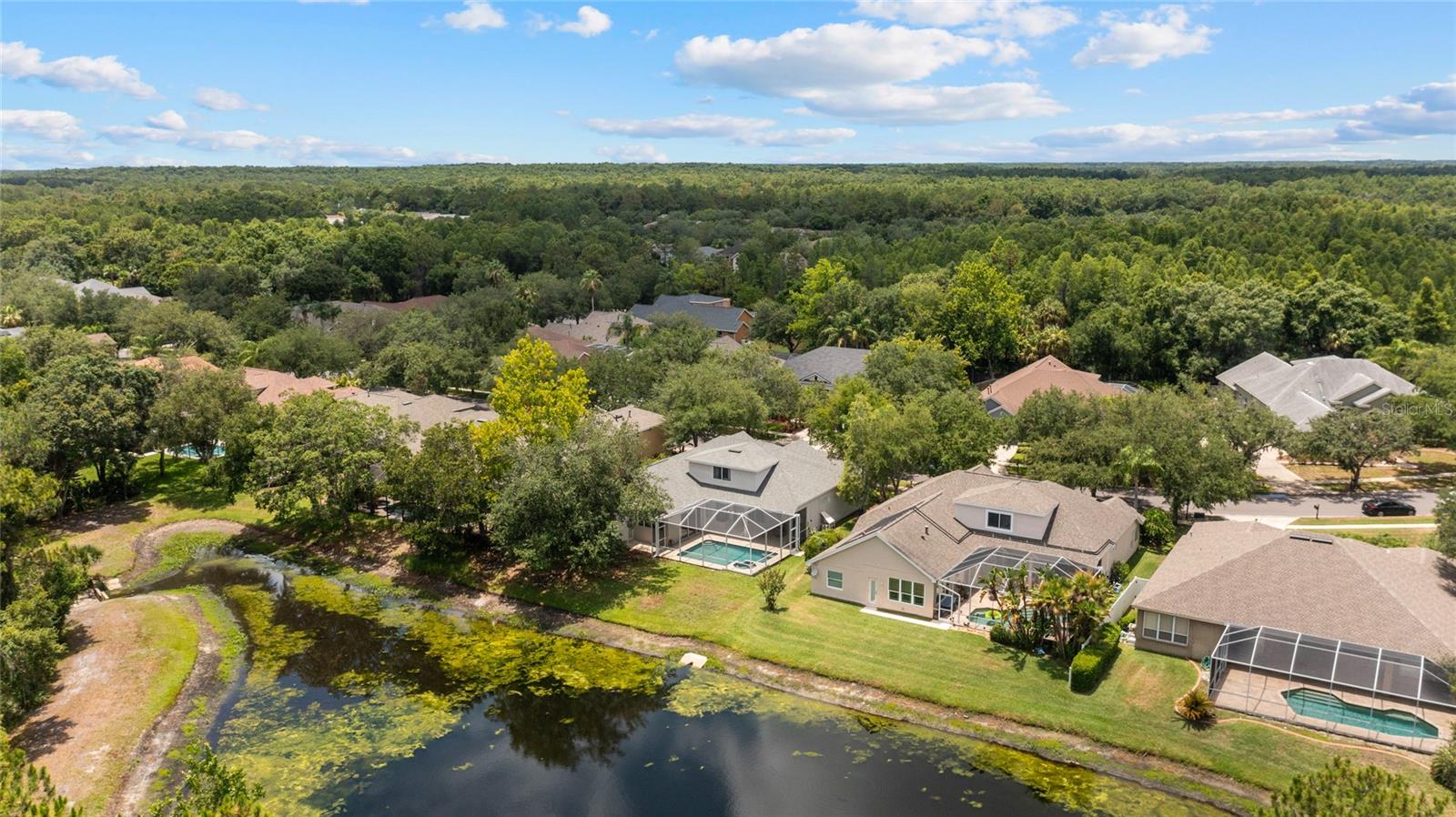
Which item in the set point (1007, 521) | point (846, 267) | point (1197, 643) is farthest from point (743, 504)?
point (846, 267)

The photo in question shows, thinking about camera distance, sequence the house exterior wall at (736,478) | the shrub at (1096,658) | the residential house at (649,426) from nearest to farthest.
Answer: the shrub at (1096,658)
the house exterior wall at (736,478)
the residential house at (649,426)

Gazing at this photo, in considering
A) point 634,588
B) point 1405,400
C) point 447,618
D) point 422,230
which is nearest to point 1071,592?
point 634,588

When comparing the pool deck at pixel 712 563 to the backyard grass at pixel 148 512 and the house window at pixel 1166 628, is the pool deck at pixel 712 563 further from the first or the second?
the backyard grass at pixel 148 512

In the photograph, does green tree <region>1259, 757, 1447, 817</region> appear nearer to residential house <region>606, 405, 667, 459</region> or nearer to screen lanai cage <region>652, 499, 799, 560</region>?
screen lanai cage <region>652, 499, 799, 560</region>

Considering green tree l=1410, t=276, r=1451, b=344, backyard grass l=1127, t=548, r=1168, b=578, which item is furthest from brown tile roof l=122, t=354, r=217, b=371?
green tree l=1410, t=276, r=1451, b=344

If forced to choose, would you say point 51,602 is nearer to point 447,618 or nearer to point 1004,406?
point 447,618

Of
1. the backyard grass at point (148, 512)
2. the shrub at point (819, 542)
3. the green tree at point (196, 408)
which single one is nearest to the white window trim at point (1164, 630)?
the shrub at point (819, 542)

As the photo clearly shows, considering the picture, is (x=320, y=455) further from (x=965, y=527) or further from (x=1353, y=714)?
(x=1353, y=714)
